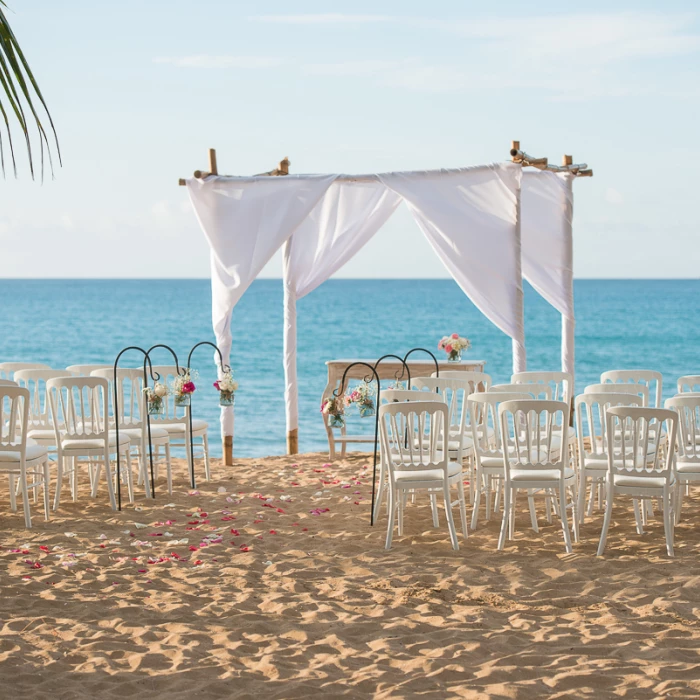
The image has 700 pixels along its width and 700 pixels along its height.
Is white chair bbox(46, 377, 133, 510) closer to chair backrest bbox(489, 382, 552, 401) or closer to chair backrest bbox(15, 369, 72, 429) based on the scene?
chair backrest bbox(15, 369, 72, 429)

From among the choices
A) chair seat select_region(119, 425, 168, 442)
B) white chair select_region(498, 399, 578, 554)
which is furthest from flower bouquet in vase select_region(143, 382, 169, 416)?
white chair select_region(498, 399, 578, 554)

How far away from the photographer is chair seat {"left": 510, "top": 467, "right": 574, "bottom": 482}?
17.6ft

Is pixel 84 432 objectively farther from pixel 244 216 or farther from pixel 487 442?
pixel 487 442

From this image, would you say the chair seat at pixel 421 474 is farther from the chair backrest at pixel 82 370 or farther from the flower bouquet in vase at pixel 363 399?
the chair backrest at pixel 82 370

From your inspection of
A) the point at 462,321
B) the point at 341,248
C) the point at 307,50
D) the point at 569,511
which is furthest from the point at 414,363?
the point at 462,321

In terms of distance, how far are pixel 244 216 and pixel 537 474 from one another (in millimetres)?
3984

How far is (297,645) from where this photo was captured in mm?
4051

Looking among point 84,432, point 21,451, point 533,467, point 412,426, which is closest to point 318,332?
point 84,432

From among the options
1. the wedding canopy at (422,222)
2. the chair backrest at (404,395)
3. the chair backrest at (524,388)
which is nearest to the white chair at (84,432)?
the wedding canopy at (422,222)

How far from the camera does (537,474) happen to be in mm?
5406

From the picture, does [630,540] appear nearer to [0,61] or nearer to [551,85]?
[0,61]

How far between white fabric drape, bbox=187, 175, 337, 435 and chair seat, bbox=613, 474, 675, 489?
13.1 ft

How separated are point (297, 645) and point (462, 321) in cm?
3452

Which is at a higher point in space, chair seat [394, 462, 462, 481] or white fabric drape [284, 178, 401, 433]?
white fabric drape [284, 178, 401, 433]
